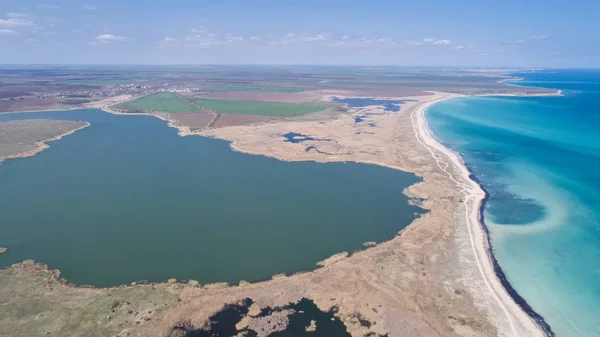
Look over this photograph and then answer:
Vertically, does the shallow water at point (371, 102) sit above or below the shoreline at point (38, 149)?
above

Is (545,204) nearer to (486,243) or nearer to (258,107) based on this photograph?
(486,243)

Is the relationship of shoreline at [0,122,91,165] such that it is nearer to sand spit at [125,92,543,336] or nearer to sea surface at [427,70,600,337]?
sand spit at [125,92,543,336]

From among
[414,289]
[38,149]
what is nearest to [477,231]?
[414,289]

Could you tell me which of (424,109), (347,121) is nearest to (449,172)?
(347,121)

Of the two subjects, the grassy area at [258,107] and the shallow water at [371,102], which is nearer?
the grassy area at [258,107]

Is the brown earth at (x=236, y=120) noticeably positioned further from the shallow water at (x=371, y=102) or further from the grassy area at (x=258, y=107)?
the shallow water at (x=371, y=102)

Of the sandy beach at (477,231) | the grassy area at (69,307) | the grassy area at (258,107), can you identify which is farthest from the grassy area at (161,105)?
the grassy area at (69,307)
